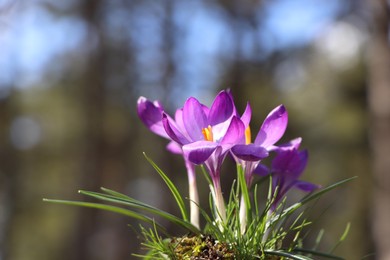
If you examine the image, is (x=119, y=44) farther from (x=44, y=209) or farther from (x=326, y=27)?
(x=44, y=209)

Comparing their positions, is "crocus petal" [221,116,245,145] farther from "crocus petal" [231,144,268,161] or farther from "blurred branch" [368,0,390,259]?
"blurred branch" [368,0,390,259]

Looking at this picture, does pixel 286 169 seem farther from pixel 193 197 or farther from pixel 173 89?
pixel 173 89

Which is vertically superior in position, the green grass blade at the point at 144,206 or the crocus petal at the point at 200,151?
the crocus petal at the point at 200,151

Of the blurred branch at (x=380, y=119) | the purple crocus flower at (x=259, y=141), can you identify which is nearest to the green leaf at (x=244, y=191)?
the purple crocus flower at (x=259, y=141)

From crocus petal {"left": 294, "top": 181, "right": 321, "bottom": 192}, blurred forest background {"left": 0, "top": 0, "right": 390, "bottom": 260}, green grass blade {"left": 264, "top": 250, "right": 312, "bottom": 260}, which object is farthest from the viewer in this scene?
blurred forest background {"left": 0, "top": 0, "right": 390, "bottom": 260}

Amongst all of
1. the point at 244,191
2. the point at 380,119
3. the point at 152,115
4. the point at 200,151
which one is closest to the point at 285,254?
the point at 244,191

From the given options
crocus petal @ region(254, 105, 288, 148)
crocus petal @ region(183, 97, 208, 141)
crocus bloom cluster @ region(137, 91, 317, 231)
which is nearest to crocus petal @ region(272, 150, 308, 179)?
crocus bloom cluster @ region(137, 91, 317, 231)

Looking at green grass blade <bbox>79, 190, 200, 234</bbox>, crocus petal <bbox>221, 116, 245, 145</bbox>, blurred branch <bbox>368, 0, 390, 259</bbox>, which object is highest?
blurred branch <bbox>368, 0, 390, 259</bbox>

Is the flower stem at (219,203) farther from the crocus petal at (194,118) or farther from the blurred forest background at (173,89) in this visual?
the blurred forest background at (173,89)

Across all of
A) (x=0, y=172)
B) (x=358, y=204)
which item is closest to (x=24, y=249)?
(x=0, y=172)
